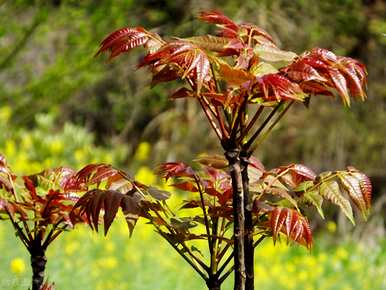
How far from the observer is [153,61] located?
1.65 m

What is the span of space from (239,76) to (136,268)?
2964 millimetres

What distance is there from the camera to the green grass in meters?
3.86

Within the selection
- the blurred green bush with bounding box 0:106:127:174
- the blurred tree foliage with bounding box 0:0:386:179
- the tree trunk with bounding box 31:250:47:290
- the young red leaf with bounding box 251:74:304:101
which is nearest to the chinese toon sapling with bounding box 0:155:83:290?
the tree trunk with bounding box 31:250:47:290

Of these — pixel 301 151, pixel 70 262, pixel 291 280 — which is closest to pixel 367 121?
pixel 301 151

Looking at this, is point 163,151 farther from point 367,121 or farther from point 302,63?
point 302,63

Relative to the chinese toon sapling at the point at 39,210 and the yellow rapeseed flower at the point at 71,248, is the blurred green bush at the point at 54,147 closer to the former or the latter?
the yellow rapeseed flower at the point at 71,248

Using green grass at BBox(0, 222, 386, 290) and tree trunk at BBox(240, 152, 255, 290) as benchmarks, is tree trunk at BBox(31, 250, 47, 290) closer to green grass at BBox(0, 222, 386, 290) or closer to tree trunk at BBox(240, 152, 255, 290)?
tree trunk at BBox(240, 152, 255, 290)

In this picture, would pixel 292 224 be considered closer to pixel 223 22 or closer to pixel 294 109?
pixel 223 22

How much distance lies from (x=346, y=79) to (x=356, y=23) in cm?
817

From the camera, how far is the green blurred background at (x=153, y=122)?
481cm

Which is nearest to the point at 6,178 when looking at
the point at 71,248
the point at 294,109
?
the point at 71,248

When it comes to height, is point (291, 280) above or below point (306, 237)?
below

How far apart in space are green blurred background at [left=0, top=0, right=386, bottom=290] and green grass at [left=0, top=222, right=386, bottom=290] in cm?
1

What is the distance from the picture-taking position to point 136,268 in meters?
4.45
